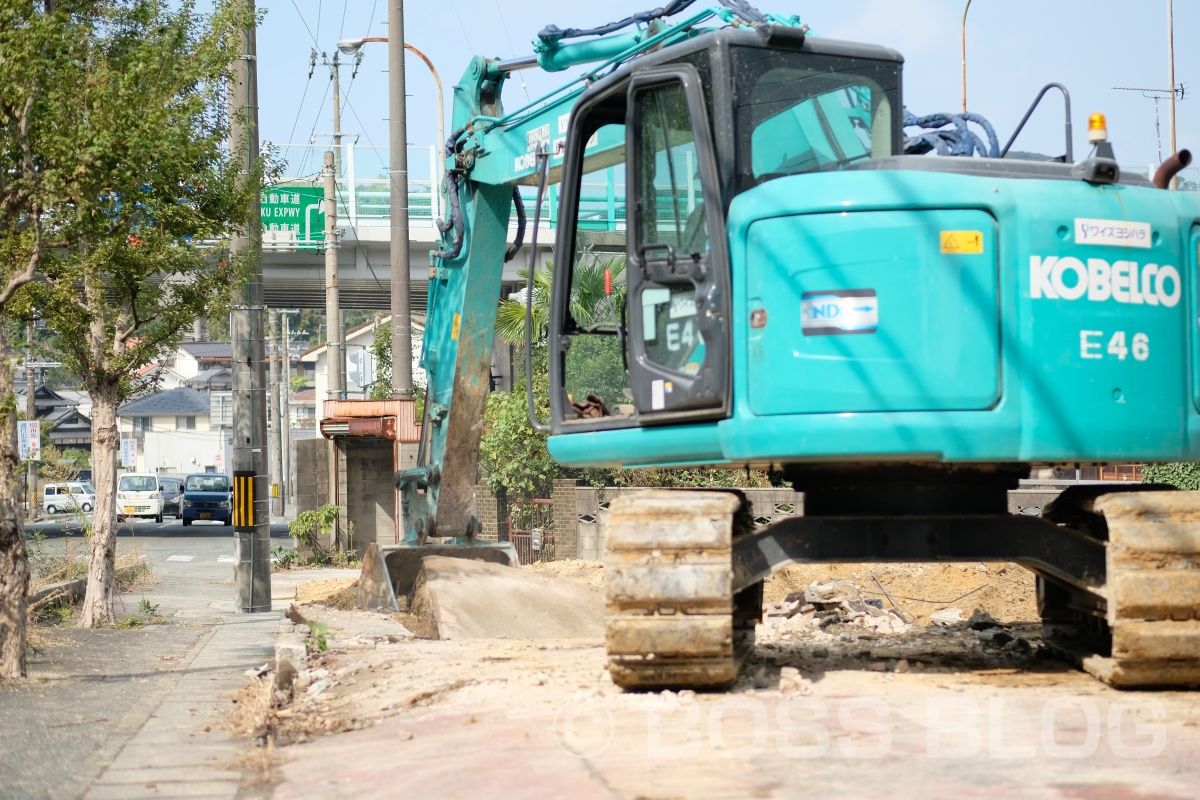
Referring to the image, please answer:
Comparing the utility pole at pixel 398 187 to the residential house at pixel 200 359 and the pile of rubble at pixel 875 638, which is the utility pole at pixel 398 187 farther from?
the residential house at pixel 200 359

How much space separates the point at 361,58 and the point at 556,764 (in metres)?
34.8

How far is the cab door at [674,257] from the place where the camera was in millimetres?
7562

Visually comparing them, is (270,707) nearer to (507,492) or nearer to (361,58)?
(507,492)

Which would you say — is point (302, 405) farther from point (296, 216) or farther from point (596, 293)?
point (596, 293)

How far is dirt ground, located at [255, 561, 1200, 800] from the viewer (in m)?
5.64

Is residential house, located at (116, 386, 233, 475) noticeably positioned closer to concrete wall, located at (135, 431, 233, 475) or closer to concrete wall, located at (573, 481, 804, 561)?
concrete wall, located at (135, 431, 233, 475)

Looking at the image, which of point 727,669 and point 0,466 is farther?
point 0,466

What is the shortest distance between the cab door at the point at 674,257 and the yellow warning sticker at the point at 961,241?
3.71 feet

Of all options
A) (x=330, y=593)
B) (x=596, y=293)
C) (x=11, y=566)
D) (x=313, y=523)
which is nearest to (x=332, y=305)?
(x=313, y=523)

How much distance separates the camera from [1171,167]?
789cm

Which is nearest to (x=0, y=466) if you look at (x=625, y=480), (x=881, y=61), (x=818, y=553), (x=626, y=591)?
(x=626, y=591)

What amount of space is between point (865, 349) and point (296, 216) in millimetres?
31261

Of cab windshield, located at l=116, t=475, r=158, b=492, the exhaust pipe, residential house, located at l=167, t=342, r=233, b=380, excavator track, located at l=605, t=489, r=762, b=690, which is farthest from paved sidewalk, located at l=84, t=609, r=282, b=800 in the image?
residential house, located at l=167, t=342, r=233, b=380

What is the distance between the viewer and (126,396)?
16875mm
